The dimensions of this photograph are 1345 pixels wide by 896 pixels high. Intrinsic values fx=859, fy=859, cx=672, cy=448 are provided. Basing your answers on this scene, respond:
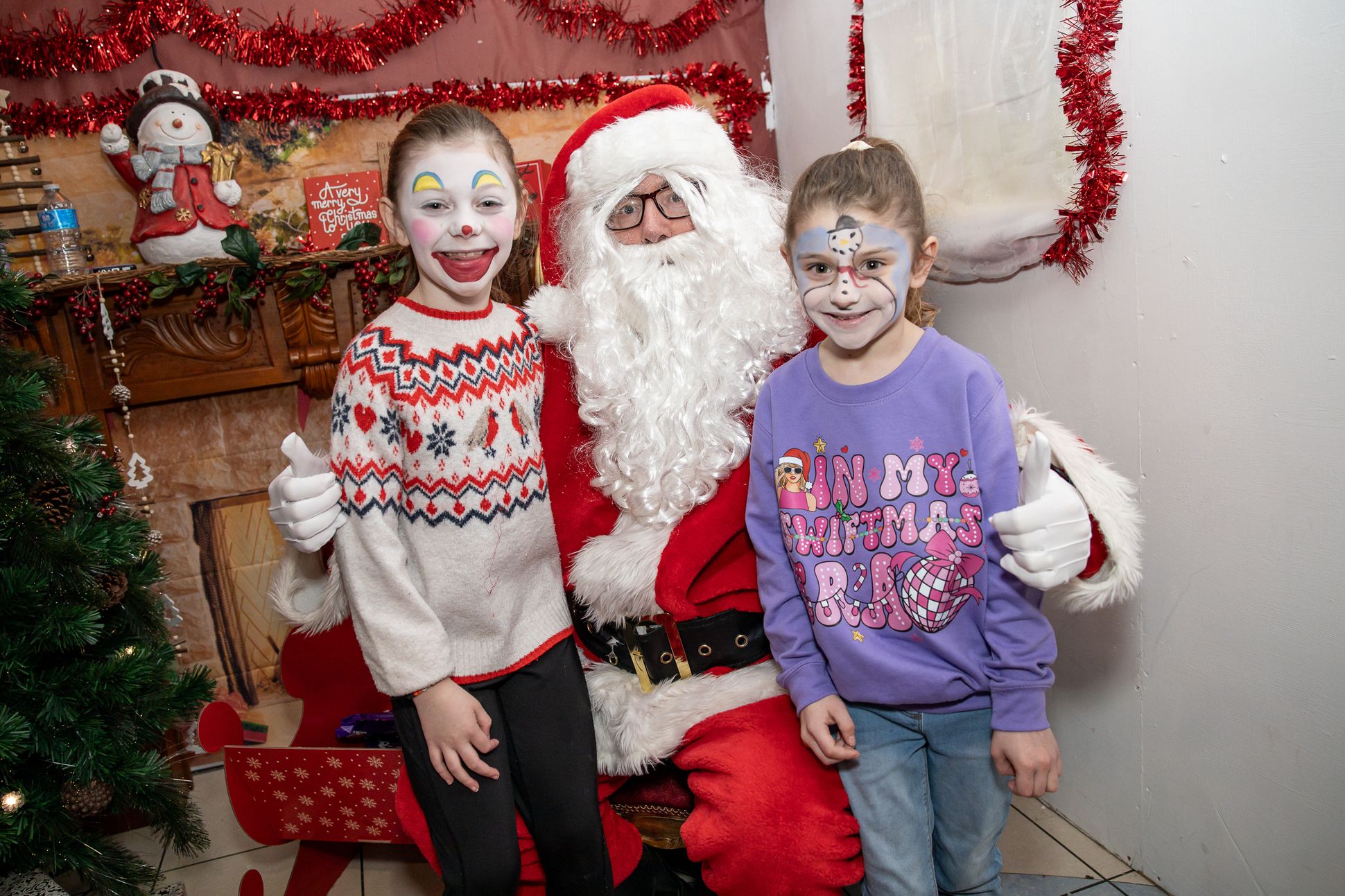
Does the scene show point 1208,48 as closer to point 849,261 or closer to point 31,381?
point 849,261

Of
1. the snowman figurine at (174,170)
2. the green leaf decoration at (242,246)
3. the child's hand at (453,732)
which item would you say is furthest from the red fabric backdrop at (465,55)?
the child's hand at (453,732)

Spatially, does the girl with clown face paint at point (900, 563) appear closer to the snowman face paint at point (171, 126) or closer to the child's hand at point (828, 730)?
the child's hand at point (828, 730)

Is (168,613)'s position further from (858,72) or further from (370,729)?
(858,72)

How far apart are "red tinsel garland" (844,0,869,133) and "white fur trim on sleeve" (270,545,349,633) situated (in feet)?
5.53

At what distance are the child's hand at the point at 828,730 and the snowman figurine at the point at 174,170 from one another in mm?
2058

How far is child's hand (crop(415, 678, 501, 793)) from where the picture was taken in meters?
1.46

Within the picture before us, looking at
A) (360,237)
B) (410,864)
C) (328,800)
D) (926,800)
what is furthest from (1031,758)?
(360,237)

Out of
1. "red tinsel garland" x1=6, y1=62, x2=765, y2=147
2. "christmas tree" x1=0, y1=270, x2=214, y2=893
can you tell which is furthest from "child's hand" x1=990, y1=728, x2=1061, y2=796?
"red tinsel garland" x1=6, y1=62, x2=765, y2=147

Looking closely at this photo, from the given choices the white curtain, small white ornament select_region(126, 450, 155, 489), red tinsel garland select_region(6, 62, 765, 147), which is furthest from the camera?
small white ornament select_region(126, 450, 155, 489)

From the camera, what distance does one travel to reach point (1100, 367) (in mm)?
1656

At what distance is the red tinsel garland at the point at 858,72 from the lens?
7.27 feet

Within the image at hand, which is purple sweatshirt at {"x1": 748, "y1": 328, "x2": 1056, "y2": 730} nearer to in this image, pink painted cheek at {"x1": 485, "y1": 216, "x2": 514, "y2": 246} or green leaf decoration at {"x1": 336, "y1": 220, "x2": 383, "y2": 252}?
pink painted cheek at {"x1": 485, "y1": 216, "x2": 514, "y2": 246}

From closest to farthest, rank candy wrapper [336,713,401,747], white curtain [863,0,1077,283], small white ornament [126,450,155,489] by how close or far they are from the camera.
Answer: white curtain [863,0,1077,283] → candy wrapper [336,713,401,747] → small white ornament [126,450,155,489]

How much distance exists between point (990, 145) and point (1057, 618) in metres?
1.01
